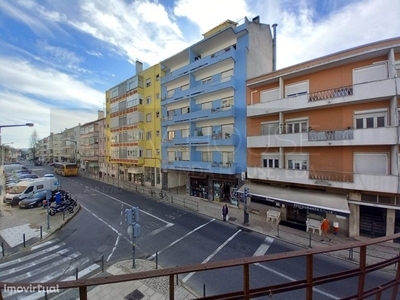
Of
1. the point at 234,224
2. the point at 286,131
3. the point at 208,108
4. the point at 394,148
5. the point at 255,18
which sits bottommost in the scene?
the point at 234,224

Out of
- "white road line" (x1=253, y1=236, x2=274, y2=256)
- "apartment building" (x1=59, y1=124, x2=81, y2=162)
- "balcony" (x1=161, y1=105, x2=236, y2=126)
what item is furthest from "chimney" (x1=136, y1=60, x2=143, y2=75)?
"apartment building" (x1=59, y1=124, x2=81, y2=162)

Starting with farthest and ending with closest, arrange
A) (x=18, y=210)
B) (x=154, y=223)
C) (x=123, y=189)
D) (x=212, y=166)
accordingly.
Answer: (x=123, y=189), (x=212, y=166), (x=18, y=210), (x=154, y=223)

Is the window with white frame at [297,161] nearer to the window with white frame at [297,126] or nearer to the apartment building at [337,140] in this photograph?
the apartment building at [337,140]

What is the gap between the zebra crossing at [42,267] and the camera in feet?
25.0

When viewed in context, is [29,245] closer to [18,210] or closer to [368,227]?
[18,210]

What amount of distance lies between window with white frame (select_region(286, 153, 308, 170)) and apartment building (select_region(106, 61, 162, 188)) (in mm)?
16974

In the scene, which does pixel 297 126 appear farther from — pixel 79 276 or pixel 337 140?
pixel 79 276

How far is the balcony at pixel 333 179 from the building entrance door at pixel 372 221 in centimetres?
203

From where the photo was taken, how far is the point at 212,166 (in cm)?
1847

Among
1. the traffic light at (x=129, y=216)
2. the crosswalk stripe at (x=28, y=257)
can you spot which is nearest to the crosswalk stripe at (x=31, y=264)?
the crosswalk stripe at (x=28, y=257)

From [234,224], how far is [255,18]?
2042 cm

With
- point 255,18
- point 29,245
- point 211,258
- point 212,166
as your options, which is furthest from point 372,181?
point 29,245

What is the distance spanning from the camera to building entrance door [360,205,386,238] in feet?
38.2

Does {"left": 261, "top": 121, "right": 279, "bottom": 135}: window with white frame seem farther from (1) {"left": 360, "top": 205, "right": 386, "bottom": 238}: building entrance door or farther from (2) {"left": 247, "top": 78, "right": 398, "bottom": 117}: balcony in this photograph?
(1) {"left": 360, "top": 205, "right": 386, "bottom": 238}: building entrance door
